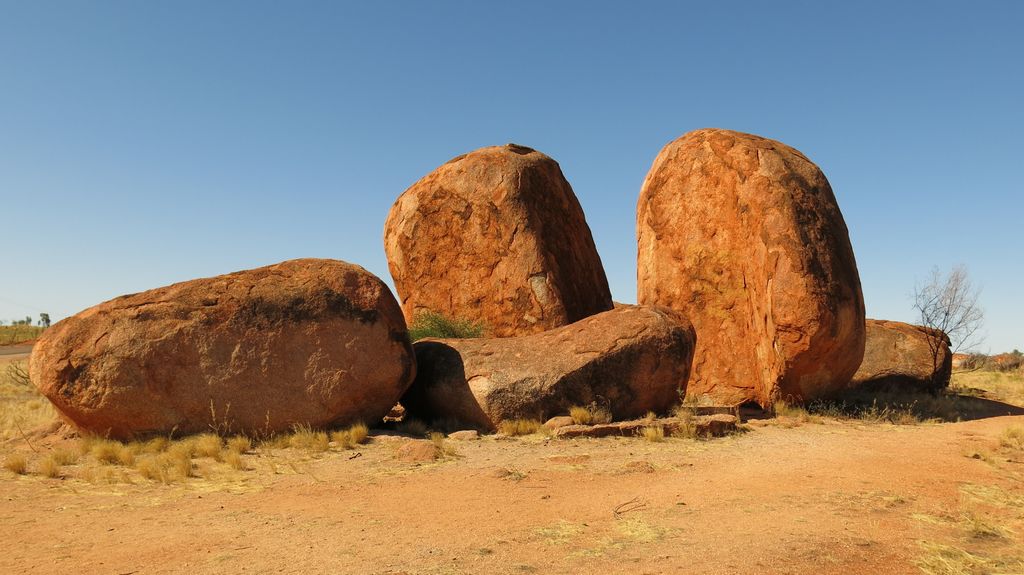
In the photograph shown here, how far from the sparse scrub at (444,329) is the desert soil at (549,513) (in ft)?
13.7

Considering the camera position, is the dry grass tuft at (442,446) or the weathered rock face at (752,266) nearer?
the dry grass tuft at (442,446)

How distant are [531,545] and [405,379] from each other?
5.06m

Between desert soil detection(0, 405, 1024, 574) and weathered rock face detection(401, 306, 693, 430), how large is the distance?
1.18 m

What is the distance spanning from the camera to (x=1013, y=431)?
29.8 ft

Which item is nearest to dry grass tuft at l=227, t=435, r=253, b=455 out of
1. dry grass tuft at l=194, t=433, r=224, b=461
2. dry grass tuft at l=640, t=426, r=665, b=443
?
dry grass tuft at l=194, t=433, r=224, b=461

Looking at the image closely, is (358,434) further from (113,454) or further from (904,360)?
(904,360)

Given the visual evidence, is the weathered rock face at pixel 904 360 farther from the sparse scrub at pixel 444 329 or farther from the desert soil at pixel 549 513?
the sparse scrub at pixel 444 329

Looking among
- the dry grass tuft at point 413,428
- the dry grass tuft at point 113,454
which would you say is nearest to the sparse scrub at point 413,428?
the dry grass tuft at point 413,428

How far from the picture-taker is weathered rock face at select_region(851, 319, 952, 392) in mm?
13578

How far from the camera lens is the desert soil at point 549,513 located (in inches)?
173

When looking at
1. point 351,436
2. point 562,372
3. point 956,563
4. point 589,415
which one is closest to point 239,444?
point 351,436

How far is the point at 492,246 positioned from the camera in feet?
41.6

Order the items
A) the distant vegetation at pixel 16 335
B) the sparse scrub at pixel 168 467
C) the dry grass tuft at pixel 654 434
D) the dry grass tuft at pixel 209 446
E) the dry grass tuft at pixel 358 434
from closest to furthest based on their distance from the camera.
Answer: the sparse scrub at pixel 168 467, the dry grass tuft at pixel 209 446, the dry grass tuft at pixel 654 434, the dry grass tuft at pixel 358 434, the distant vegetation at pixel 16 335

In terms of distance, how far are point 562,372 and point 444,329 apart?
345 cm
